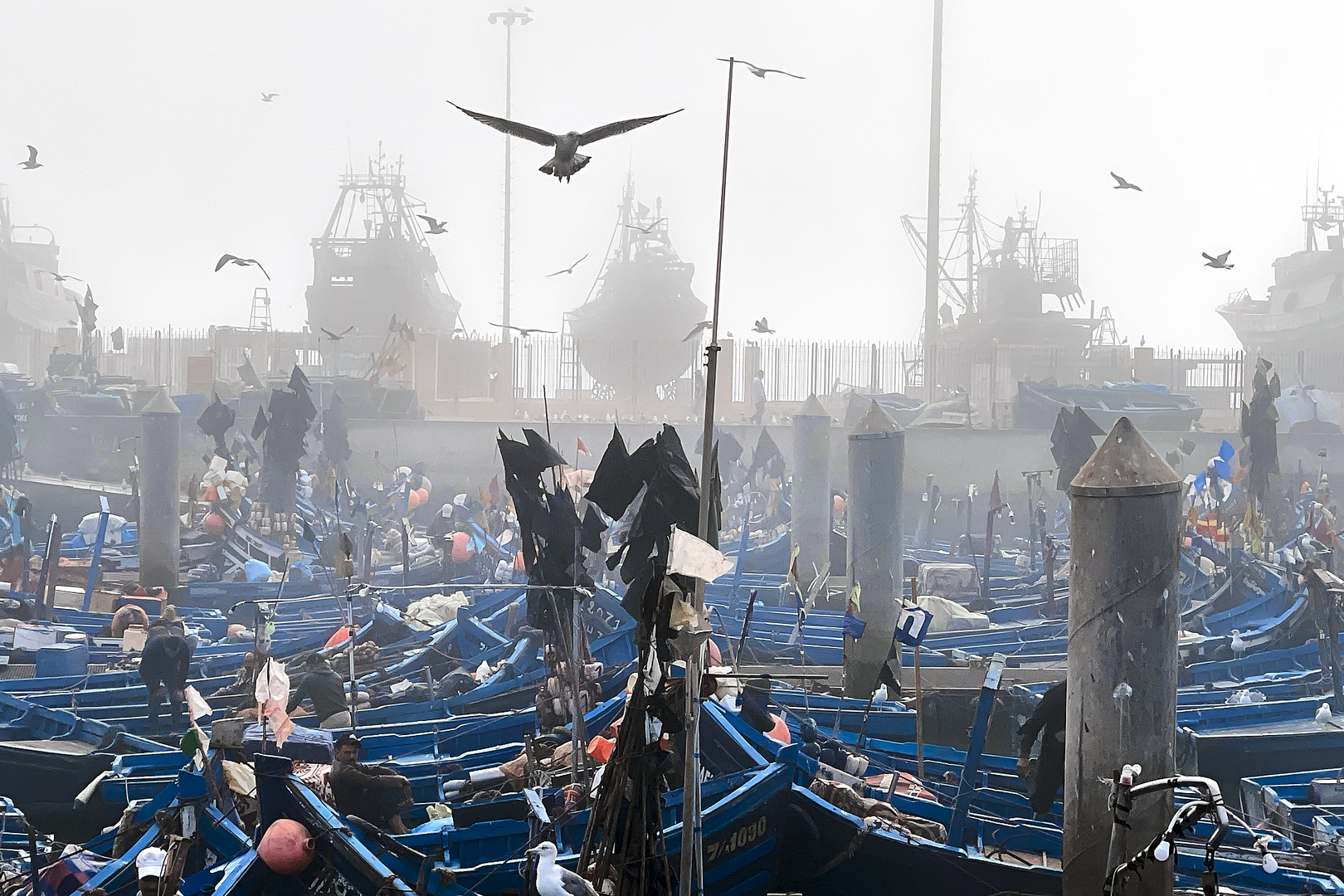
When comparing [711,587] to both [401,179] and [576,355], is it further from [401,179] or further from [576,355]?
[401,179]

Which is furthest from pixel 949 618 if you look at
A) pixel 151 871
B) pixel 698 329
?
pixel 151 871

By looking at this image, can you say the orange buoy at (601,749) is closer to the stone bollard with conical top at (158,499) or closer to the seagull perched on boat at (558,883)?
the seagull perched on boat at (558,883)

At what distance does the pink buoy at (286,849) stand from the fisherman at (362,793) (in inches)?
41.4

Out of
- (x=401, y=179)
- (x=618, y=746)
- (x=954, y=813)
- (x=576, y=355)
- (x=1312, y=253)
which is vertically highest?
(x=401, y=179)

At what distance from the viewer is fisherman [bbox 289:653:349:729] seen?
39.7 ft

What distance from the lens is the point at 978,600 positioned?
19375mm

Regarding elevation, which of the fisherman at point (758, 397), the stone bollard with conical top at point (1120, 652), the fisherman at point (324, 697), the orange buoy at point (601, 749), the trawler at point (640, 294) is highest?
the trawler at point (640, 294)

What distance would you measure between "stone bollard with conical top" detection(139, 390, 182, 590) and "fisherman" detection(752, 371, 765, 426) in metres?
18.1

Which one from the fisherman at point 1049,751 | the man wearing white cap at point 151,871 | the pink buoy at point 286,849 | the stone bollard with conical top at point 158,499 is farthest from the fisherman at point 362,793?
the stone bollard with conical top at point 158,499

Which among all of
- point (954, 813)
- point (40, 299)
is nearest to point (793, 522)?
point (954, 813)

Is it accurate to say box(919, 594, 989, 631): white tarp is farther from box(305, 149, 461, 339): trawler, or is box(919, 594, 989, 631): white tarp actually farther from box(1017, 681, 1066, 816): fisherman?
box(305, 149, 461, 339): trawler

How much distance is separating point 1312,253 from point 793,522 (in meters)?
31.2

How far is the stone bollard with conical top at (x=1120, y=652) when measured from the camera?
7137 mm

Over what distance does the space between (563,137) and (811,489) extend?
14.0 m
